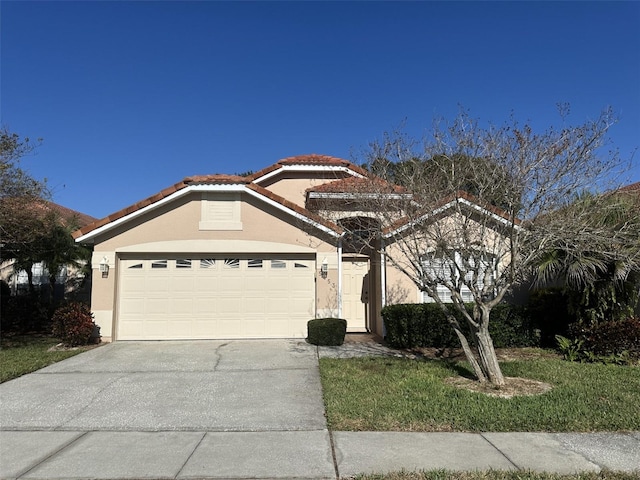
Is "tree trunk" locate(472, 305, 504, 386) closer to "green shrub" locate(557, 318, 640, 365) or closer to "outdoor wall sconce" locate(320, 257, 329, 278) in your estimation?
"green shrub" locate(557, 318, 640, 365)

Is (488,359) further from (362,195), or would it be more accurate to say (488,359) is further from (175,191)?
(175,191)

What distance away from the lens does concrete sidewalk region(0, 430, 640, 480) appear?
430 cm

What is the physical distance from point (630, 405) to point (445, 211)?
395cm

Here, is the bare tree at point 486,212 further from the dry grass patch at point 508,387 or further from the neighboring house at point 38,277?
the neighboring house at point 38,277

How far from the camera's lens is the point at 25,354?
10367 mm

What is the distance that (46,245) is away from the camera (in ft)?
47.8

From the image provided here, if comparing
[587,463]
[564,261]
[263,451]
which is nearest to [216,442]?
[263,451]

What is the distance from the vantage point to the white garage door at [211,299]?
39.7ft

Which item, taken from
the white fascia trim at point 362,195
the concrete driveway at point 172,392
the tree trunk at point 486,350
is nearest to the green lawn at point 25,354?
the concrete driveway at point 172,392

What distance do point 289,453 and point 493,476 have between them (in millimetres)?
2008

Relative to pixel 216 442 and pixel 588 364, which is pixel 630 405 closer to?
pixel 588 364

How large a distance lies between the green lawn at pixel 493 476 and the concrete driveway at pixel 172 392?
1.55 metres

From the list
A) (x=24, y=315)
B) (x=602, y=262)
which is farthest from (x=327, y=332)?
(x=24, y=315)

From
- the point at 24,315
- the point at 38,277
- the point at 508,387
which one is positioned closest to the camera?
the point at 508,387
